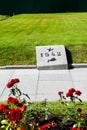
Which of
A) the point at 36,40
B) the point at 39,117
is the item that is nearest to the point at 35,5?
the point at 36,40

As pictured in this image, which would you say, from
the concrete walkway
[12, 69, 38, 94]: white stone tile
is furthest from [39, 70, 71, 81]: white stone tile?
[12, 69, 38, 94]: white stone tile

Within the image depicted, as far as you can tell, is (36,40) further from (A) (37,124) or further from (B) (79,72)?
(A) (37,124)

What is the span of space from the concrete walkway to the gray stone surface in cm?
26

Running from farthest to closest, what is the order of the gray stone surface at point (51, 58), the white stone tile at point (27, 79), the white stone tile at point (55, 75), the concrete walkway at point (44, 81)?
1. the gray stone surface at point (51, 58)
2. the white stone tile at point (55, 75)
3. the white stone tile at point (27, 79)
4. the concrete walkway at point (44, 81)

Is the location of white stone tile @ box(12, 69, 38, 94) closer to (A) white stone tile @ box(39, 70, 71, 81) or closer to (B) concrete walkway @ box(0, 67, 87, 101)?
(B) concrete walkway @ box(0, 67, 87, 101)

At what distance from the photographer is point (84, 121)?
20.3ft

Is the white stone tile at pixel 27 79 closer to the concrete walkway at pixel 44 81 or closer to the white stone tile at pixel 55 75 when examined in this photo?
the concrete walkway at pixel 44 81

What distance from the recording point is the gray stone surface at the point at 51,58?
12.7m

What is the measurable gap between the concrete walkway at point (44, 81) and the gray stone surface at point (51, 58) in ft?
0.85

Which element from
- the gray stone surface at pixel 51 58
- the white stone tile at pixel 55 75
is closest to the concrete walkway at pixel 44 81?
the white stone tile at pixel 55 75

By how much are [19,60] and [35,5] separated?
145 feet

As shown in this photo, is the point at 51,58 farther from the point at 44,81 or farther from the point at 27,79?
the point at 44,81

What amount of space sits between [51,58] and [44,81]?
2.06m

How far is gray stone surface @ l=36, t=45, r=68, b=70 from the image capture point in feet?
41.8
